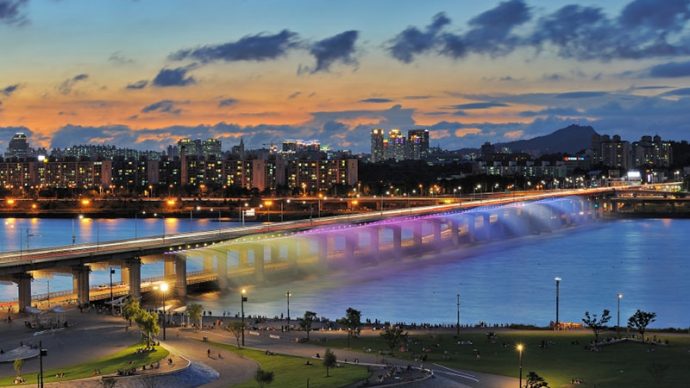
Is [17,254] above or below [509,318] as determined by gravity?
above

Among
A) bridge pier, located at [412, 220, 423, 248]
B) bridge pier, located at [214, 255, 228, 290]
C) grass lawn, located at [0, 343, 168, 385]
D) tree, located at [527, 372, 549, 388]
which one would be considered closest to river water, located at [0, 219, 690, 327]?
bridge pier, located at [214, 255, 228, 290]

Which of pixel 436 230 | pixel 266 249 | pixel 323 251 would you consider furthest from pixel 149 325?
pixel 436 230

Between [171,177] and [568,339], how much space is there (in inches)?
4824

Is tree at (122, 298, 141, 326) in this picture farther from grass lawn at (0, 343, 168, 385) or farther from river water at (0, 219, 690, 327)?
river water at (0, 219, 690, 327)

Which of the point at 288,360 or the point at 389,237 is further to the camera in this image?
the point at 389,237

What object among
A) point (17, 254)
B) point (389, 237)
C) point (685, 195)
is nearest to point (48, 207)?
point (389, 237)

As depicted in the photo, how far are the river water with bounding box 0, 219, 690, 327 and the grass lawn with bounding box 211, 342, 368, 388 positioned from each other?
12773 mm

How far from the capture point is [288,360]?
2328cm

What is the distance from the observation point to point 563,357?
24453mm

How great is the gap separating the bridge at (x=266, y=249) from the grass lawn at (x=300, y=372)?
11748 millimetres

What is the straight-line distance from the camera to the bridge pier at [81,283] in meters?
34.8

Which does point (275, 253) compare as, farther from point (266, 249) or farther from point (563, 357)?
point (563, 357)

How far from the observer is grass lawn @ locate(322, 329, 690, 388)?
2169 cm

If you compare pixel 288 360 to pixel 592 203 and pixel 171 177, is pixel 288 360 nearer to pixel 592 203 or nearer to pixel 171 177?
pixel 592 203
